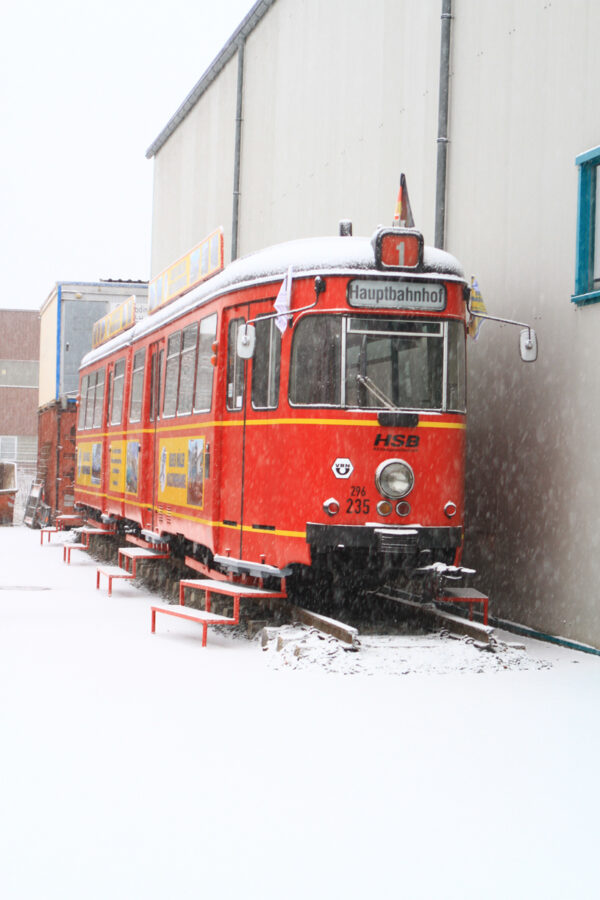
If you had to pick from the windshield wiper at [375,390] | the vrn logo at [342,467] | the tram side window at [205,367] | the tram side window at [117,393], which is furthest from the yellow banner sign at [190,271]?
the vrn logo at [342,467]

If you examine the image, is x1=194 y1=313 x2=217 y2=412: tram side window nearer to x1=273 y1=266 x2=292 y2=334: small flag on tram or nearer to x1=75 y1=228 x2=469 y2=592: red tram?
x1=75 y1=228 x2=469 y2=592: red tram

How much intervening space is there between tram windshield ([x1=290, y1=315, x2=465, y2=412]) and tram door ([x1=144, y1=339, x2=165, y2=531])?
441 centimetres

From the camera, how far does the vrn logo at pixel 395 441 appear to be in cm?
920

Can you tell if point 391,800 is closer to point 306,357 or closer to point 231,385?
point 306,357

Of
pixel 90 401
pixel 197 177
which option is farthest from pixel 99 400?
pixel 197 177

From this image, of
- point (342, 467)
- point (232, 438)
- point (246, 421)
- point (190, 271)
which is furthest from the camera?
point (190, 271)

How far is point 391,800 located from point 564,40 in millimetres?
7331

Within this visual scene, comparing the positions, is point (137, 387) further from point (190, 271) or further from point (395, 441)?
point (395, 441)

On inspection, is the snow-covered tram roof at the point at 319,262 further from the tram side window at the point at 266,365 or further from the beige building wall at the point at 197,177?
the beige building wall at the point at 197,177

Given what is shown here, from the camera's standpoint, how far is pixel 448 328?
948 centimetres

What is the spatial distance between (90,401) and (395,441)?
1171 cm

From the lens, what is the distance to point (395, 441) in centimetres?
923

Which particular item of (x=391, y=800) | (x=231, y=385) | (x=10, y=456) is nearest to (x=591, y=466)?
(x=231, y=385)

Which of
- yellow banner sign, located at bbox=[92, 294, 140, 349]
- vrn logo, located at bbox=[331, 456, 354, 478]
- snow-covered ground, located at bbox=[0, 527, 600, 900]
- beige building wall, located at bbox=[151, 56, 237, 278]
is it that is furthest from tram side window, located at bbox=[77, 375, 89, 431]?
vrn logo, located at bbox=[331, 456, 354, 478]
